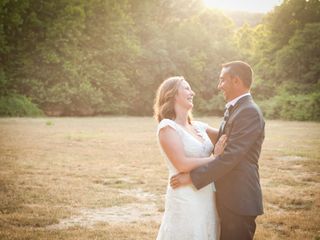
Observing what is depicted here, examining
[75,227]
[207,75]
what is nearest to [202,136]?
[75,227]

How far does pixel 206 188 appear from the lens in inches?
158

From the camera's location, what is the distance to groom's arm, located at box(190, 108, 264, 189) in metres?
3.63

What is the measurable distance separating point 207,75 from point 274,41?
8.18 meters

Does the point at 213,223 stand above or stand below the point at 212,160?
below

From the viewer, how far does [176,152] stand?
3850 millimetres

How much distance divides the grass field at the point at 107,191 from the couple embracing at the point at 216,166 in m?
2.51

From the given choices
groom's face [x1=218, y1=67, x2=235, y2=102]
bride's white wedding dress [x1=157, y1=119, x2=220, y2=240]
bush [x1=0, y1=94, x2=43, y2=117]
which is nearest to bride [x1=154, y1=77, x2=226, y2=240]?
bride's white wedding dress [x1=157, y1=119, x2=220, y2=240]

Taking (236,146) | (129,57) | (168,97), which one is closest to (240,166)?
(236,146)

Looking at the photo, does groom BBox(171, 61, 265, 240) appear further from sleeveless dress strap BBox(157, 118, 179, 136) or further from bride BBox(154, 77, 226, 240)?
sleeveless dress strap BBox(157, 118, 179, 136)

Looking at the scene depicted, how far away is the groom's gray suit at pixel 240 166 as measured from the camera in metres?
3.65

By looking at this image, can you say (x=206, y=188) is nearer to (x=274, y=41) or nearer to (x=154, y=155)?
(x=154, y=155)

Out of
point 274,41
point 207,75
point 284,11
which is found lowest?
point 207,75

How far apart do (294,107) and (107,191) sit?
31.6m

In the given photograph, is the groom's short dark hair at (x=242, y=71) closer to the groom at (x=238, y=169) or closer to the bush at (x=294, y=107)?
the groom at (x=238, y=169)
